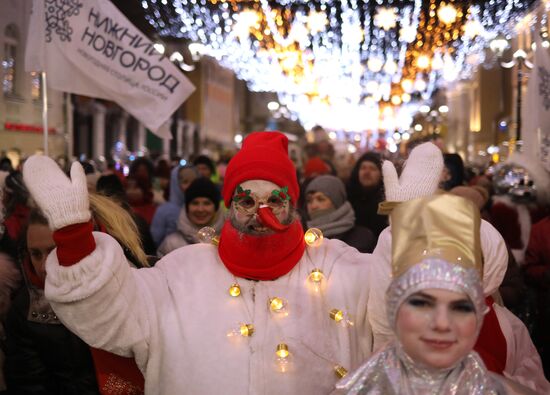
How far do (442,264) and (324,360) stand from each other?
1.21 meters

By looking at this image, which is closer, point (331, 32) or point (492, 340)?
point (492, 340)

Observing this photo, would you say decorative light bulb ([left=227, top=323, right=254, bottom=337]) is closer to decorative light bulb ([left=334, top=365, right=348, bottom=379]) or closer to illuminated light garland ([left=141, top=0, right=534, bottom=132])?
decorative light bulb ([left=334, top=365, right=348, bottom=379])

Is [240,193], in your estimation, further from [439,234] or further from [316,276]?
[439,234]

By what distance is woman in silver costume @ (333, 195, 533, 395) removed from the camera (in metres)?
2.88

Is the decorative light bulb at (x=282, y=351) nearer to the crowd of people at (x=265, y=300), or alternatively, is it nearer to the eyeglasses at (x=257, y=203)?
the crowd of people at (x=265, y=300)

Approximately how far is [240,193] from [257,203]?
0.09 meters

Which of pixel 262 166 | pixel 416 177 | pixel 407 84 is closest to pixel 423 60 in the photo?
pixel 407 84

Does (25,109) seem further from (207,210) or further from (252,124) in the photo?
(252,124)

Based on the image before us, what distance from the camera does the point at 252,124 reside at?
85500 mm

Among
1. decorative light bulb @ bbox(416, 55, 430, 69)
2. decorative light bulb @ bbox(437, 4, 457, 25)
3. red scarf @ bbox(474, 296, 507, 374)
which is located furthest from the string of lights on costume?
decorative light bulb @ bbox(416, 55, 430, 69)

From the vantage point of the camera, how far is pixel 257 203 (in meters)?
4.17

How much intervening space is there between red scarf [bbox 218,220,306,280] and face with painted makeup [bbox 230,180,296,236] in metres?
0.05

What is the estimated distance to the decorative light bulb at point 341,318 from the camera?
3.98 m

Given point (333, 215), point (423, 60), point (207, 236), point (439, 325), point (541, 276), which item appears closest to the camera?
point (439, 325)
